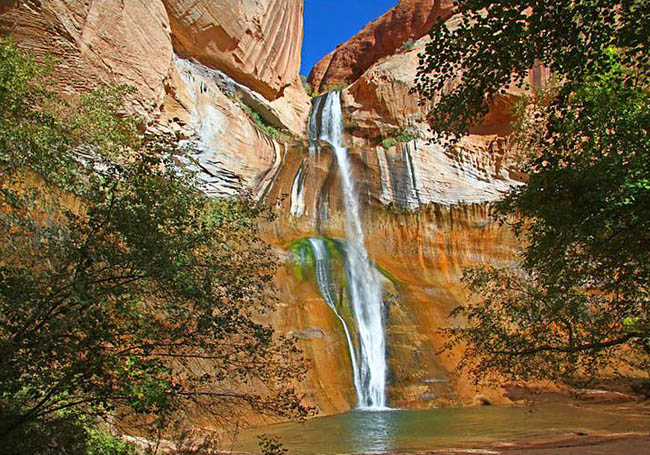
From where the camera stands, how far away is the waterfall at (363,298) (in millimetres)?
15836

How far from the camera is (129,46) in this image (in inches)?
740

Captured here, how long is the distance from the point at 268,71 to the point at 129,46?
1327cm

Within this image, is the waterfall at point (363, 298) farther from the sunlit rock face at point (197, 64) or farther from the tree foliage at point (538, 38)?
the tree foliage at point (538, 38)

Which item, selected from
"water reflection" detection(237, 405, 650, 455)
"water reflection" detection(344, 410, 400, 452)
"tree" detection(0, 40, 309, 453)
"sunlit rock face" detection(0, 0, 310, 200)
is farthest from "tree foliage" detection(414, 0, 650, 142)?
"water reflection" detection(237, 405, 650, 455)

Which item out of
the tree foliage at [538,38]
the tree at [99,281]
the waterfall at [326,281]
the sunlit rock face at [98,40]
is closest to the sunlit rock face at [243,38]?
the sunlit rock face at [98,40]

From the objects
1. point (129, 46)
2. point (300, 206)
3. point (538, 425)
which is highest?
point (129, 46)

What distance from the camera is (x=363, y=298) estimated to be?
19312mm

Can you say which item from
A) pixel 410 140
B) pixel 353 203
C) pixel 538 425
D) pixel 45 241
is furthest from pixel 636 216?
pixel 410 140

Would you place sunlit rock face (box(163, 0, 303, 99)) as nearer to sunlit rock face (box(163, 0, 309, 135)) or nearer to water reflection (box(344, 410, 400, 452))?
sunlit rock face (box(163, 0, 309, 135))

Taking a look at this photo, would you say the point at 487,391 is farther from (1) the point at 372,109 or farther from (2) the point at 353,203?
(1) the point at 372,109

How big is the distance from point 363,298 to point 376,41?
36.5 meters

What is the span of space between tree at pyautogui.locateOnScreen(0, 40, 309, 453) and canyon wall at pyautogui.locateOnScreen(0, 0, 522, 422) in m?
9.62

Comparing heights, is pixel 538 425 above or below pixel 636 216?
below

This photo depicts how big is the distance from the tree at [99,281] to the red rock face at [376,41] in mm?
41964
